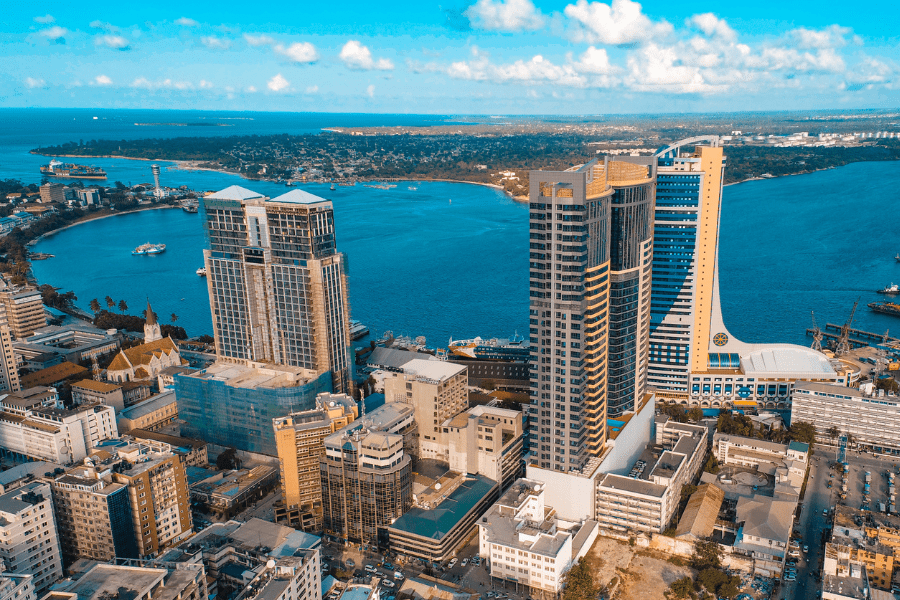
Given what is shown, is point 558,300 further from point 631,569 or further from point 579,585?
point 631,569

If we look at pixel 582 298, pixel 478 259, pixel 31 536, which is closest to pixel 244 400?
pixel 31 536

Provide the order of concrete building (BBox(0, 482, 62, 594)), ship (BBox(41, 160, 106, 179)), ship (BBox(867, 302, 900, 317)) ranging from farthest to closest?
ship (BBox(41, 160, 106, 179)) < ship (BBox(867, 302, 900, 317)) < concrete building (BBox(0, 482, 62, 594))

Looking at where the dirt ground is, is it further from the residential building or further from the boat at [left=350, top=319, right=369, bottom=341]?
the boat at [left=350, top=319, right=369, bottom=341]

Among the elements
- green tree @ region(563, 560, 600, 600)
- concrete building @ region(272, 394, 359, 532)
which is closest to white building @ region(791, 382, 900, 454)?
green tree @ region(563, 560, 600, 600)

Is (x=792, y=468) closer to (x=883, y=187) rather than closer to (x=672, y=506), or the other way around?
(x=672, y=506)

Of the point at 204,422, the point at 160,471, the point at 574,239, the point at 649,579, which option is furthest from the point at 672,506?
the point at 204,422

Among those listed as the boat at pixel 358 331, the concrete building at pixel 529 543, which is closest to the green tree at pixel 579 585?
the concrete building at pixel 529 543

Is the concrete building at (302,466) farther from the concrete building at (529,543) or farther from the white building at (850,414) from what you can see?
the white building at (850,414)
